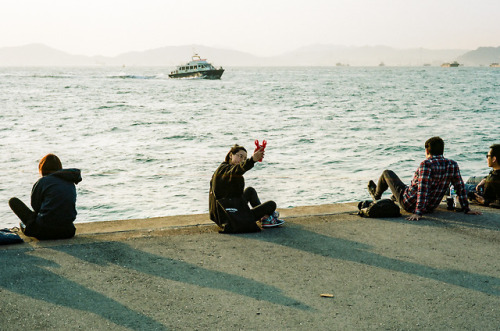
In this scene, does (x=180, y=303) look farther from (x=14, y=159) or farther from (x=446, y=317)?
(x=14, y=159)

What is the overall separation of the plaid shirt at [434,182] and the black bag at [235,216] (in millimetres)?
2384

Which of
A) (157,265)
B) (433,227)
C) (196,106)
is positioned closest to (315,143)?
(433,227)

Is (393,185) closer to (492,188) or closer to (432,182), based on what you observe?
(432,182)

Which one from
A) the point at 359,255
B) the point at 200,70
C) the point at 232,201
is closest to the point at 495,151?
the point at 359,255

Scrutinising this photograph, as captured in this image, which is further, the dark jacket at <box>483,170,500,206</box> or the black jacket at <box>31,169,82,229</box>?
the dark jacket at <box>483,170,500,206</box>

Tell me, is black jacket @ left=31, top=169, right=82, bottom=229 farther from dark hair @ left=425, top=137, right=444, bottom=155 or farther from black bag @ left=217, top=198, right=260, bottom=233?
dark hair @ left=425, top=137, right=444, bottom=155

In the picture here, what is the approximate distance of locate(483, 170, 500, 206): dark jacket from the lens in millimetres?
7520

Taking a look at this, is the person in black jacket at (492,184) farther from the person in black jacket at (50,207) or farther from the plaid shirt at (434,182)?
the person in black jacket at (50,207)

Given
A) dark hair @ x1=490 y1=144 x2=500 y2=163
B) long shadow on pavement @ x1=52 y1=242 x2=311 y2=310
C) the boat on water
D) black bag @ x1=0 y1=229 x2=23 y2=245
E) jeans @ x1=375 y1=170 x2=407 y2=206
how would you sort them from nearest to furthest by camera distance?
long shadow on pavement @ x1=52 y1=242 x2=311 y2=310
black bag @ x1=0 y1=229 x2=23 y2=245
dark hair @ x1=490 y1=144 x2=500 y2=163
jeans @ x1=375 y1=170 x2=407 y2=206
the boat on water

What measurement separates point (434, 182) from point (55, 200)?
4954 mm

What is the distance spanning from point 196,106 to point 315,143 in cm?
2968

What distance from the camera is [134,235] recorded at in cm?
609

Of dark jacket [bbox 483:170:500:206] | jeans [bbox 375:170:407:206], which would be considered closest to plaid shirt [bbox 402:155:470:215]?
jeans [bbox 375:170:407:206]

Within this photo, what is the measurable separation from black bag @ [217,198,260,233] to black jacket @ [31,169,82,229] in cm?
176
